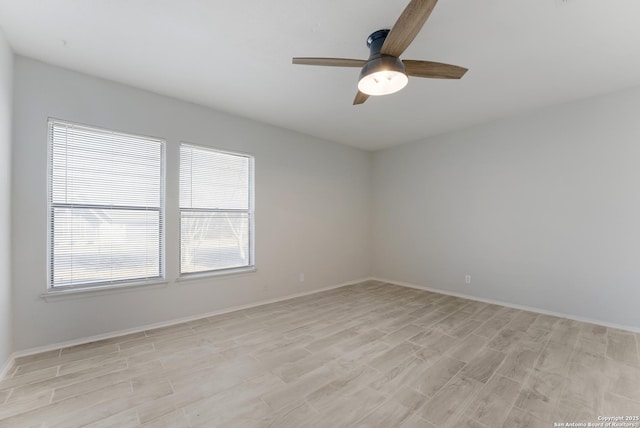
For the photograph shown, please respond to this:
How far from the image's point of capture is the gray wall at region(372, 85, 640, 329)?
3250 millimetres

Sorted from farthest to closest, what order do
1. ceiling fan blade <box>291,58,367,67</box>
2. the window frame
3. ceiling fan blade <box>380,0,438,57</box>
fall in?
the window frame → ceiling fan blade <box>291,58,367,67</box> → ceiling fan blade <box>380,0,438,57</box>

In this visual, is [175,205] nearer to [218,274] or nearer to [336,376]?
[218,274]

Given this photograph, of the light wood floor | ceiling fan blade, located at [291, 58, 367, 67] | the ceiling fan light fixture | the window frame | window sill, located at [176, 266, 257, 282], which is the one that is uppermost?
ceiling fan blade, located at [291, 58, 367, 67]

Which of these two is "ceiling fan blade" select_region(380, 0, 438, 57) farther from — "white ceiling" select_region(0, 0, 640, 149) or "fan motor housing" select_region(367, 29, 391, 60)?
"white ceiling" select_region(0, 0, 640, 149)

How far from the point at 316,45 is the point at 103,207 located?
9.39 ft

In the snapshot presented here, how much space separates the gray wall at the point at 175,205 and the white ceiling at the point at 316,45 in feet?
0.96

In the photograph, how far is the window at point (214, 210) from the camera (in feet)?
11.8

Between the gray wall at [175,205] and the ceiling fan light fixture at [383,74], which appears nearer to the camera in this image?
the ceiling fan light fixture at [383,74]

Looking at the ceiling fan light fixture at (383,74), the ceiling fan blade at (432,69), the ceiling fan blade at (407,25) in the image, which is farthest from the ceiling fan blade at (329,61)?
the ceiling fan blade at (432,69)

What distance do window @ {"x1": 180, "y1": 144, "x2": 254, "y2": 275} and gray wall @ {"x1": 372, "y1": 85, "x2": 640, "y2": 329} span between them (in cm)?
318

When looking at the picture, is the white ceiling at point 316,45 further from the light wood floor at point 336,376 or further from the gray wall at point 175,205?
the light wood floor at point 336,376

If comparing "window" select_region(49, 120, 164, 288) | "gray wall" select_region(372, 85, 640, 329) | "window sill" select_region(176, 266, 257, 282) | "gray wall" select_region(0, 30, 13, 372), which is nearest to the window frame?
"window sill" select_region(176, 266, 257, 282)

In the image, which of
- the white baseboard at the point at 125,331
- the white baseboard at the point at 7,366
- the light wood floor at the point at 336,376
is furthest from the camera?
the white baseboard at the point at 125,331

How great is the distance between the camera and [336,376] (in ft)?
7.39
